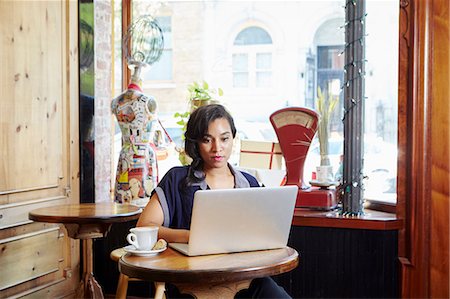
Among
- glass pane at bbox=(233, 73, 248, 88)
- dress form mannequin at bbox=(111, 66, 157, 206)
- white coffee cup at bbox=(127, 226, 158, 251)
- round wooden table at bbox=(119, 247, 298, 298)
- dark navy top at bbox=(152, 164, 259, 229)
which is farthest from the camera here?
glass pane at bbox=(233, 73, 248, 88)

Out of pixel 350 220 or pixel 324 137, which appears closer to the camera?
pixel 350 220

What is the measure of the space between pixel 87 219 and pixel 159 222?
852 mm

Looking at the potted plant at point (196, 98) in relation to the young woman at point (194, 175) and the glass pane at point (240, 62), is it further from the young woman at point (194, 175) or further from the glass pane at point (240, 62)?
the young woman at point (194, 175)

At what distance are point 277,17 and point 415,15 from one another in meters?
1.12

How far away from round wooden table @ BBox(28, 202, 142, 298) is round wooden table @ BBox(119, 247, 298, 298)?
1.07 meters

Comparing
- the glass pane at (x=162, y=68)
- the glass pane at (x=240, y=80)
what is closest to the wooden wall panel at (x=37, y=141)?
the glass pane at (x=162, y=68)

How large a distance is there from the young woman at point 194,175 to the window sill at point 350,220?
1.03 metres

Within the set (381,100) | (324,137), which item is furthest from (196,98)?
(381,100)

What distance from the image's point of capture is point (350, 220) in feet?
10.6

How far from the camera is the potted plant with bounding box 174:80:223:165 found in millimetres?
3885

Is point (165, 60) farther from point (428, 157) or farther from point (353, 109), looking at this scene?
point (428, 157)

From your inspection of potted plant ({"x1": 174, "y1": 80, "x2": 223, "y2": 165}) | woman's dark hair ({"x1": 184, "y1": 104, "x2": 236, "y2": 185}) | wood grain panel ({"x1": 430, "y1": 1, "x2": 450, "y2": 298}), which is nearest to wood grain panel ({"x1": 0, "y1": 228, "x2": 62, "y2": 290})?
potted plant ({"x1": 174, "y1": 80, "x2": 223, "y2": 165})

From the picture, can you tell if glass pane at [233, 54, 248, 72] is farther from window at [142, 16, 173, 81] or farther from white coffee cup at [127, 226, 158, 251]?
white coffee cup at [127, 226, 158, 251]

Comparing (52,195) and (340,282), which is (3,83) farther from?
(340,282)
